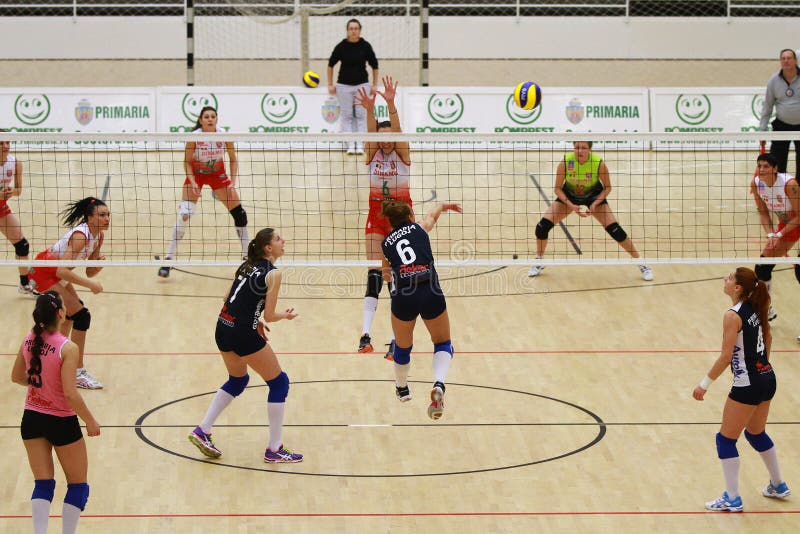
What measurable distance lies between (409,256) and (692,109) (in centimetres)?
1254

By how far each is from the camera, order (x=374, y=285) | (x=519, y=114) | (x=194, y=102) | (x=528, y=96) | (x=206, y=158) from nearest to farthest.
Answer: (x=374, y=285) < (x=206, y=158) < (x=528, y=96) < (x=194, y=102) < (x=519, y=114)

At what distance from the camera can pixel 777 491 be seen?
26.1 feet

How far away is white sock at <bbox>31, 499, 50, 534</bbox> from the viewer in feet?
22.7

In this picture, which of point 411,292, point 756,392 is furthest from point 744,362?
point 411,292

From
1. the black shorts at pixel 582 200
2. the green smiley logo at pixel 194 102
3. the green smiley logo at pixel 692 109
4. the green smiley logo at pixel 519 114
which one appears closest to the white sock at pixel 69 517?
the black shorts at pixel 582 200

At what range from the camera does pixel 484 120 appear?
62.8ft

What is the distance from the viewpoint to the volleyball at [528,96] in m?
13.6

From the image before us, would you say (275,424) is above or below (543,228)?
below

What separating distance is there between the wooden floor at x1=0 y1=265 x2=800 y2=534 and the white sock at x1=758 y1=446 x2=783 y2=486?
185 millimetres

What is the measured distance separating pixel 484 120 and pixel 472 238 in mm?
4916

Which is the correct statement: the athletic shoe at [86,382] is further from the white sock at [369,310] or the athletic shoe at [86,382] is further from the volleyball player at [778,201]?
the volleyball player at [778,201]

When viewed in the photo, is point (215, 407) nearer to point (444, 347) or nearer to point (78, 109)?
point (444, 347)

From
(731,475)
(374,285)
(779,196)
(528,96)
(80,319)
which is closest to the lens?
(731,475)

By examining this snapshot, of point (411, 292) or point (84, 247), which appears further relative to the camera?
point (84, 247)
